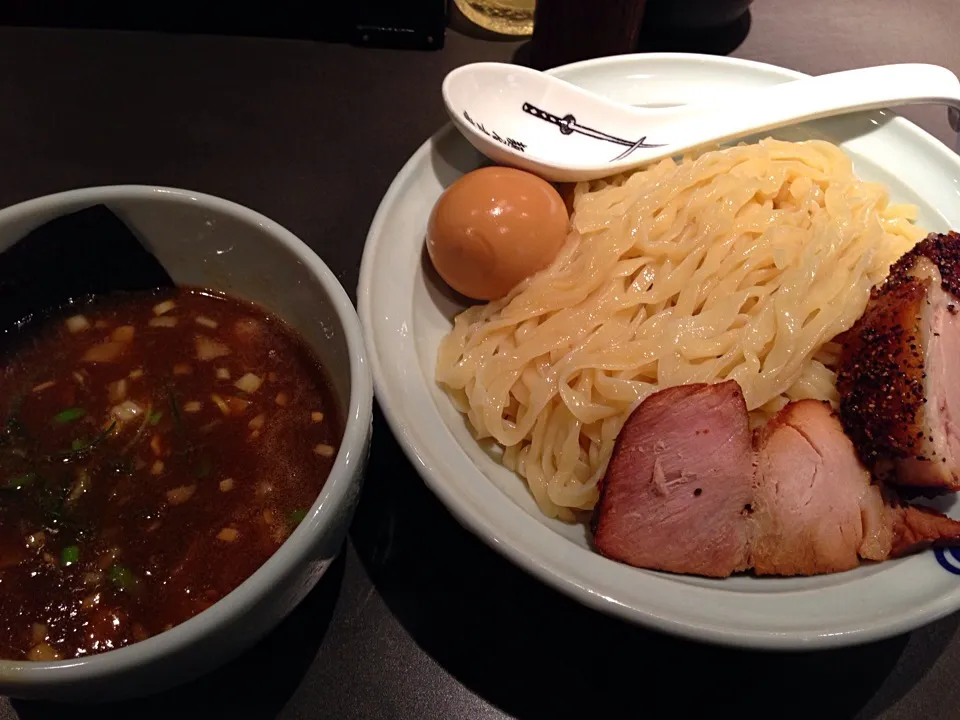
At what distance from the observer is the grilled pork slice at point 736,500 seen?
134 cm

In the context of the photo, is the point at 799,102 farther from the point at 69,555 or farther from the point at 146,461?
the point at 69,555

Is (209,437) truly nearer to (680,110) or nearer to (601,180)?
(601,180)

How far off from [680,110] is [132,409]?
65.0 inches

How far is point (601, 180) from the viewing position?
1948 millimetres

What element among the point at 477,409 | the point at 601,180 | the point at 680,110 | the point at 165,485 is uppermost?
the point at 680,110

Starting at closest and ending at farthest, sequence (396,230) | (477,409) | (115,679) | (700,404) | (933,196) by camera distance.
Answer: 1. (115,679)
2. (700,404)
3. (477,409)
4. (396,230)
5. (933,196)

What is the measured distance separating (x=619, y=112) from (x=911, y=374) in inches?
41.4

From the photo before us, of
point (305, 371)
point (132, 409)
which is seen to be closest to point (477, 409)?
point (305, 371)

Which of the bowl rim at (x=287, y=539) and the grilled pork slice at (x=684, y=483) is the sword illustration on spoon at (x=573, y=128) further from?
the bowl rim at (x=287, y=539)

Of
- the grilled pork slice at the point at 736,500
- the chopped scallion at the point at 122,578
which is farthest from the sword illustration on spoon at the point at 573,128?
the chopped scallion at the point at 122,578

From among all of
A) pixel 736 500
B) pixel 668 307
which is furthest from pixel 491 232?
pixel 736 500

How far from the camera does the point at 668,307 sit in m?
1.75

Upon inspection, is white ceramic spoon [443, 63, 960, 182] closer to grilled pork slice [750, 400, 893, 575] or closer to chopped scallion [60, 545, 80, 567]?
grilled pork slice [750, 400, 893, 575]

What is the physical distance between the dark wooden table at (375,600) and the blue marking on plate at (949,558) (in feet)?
0.75
